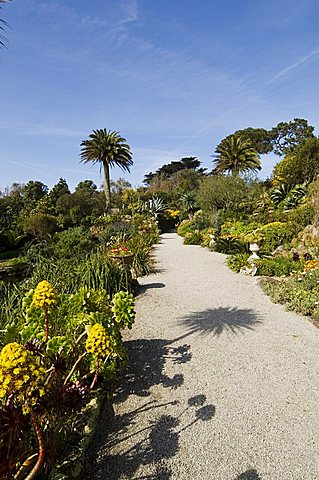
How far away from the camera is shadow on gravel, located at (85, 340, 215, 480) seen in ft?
6.31

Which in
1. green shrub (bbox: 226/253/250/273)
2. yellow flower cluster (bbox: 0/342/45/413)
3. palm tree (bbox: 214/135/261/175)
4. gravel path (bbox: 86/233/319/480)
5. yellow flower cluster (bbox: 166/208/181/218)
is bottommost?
gravel path (bbox: 86/233/319/480)

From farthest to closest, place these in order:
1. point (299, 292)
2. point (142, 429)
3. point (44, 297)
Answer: point (299, 292)
point (142, 429)
point (44, 297)

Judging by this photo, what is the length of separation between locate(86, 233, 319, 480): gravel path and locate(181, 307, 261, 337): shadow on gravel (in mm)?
15

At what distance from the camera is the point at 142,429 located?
226cm

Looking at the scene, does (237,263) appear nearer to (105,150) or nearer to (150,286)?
(150,286)

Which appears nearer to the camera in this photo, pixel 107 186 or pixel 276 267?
pixel 276 267

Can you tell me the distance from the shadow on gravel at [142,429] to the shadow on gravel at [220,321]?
1105 mm

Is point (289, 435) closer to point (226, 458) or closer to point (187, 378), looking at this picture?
point (226, 458)

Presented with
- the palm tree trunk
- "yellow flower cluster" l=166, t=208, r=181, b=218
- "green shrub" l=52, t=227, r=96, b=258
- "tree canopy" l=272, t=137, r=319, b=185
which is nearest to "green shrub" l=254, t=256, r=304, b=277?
"green shrub" l=52, t=227, r=96, b=258

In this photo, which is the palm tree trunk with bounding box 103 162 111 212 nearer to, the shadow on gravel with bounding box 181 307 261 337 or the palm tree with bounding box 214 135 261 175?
the palm tree with bounding box 214 135 261 175

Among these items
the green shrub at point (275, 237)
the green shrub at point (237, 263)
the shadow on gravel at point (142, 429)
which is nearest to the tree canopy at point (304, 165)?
the green shrub at point (275, 237)

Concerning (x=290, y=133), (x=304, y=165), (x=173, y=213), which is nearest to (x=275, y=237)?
(x=304, y=165)

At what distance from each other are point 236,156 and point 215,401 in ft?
78.2

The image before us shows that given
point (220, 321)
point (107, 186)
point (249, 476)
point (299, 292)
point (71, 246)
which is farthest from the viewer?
point (107, 186)
